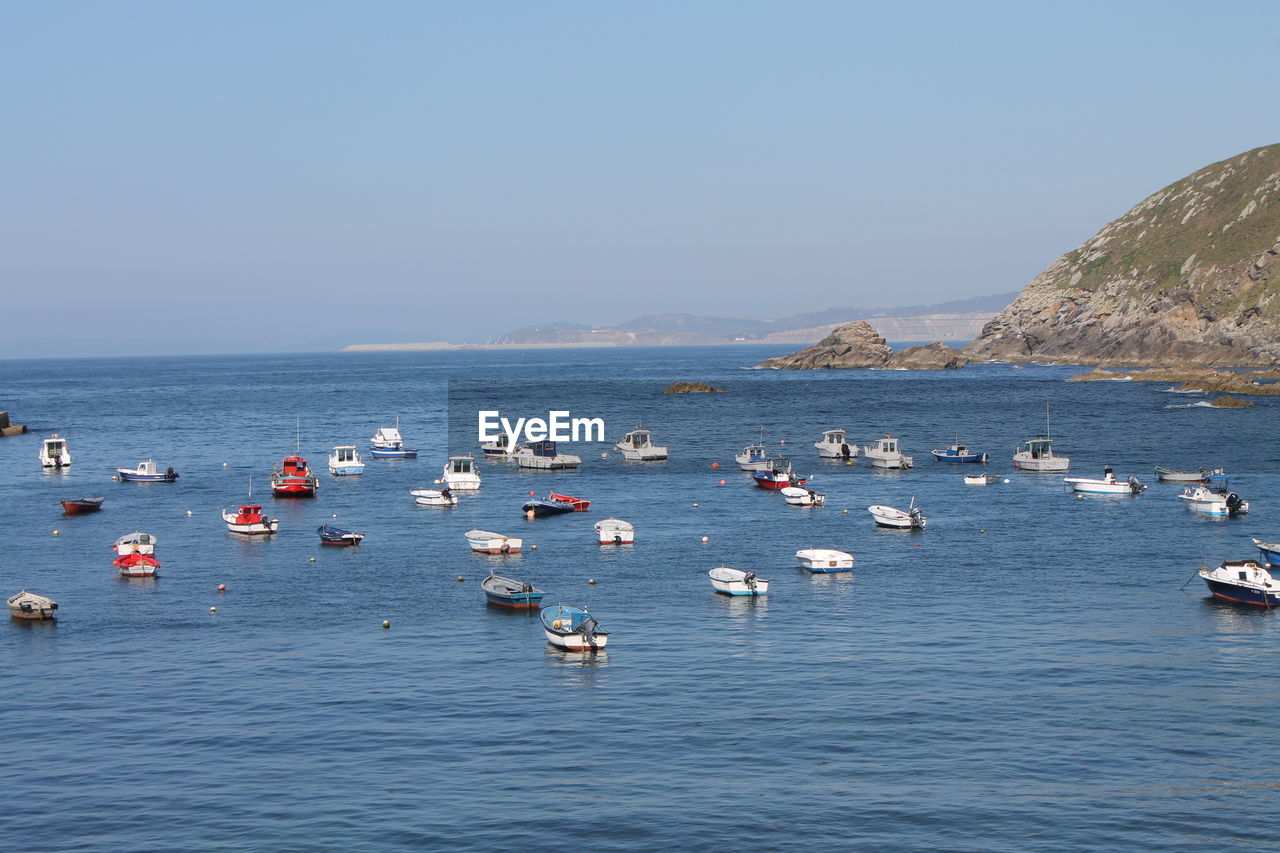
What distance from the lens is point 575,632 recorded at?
191 feet

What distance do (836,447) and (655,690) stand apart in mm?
87796

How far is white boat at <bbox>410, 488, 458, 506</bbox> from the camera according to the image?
346ft

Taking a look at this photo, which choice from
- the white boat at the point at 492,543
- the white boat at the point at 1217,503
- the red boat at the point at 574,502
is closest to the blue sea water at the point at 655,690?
the white boat at the point at 1217,503

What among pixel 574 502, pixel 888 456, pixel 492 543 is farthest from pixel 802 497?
pixel 492 543

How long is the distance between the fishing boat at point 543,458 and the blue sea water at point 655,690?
31.2 m

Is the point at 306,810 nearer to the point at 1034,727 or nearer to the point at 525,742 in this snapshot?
the point at 525,742

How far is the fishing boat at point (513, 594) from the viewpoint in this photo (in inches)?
2638

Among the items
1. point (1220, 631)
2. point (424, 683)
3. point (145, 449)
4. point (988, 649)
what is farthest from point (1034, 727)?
point (145, 449)

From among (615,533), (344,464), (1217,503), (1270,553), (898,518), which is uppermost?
(344,464)

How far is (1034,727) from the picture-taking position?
48.0m

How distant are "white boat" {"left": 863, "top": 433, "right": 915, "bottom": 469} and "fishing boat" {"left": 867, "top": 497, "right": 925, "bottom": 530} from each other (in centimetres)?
3640

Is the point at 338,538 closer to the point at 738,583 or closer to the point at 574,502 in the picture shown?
the point at 574,502

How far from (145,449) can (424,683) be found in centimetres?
11729

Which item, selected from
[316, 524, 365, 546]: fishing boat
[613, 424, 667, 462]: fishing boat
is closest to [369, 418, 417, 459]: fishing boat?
[613, 424, 667, 462]: fishing boat
